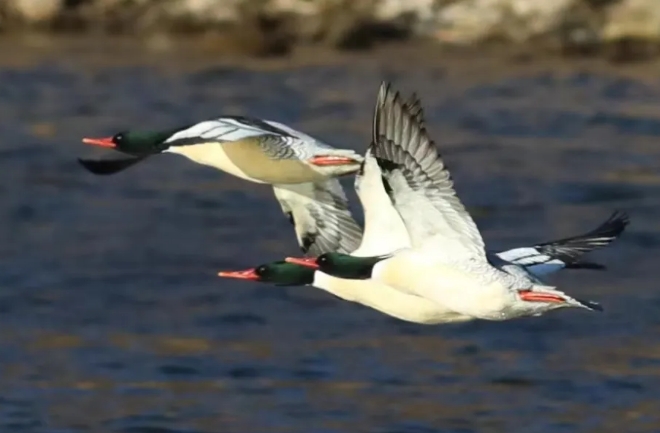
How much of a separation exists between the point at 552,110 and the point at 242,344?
6.60 m

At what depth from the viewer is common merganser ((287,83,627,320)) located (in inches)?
311

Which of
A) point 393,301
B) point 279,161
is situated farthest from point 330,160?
point 393,301

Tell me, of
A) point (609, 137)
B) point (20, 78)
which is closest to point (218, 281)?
point (609, 137)

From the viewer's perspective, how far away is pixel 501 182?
18.0 m

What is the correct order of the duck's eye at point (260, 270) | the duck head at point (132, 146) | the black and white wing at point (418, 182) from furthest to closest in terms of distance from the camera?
1. the duck's eye at point (260, 270)
2. the duck head at point (132, 146)
3. the black and white wing at point (418, 182)

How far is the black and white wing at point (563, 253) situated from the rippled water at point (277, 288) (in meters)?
3.47

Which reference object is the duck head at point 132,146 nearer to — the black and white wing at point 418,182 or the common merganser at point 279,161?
the common merganser at point 279,161

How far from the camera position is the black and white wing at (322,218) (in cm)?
1013

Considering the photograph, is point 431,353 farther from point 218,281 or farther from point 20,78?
point 20,78

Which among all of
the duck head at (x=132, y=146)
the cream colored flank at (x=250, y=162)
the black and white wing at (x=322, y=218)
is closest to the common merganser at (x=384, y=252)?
the cream colored flank at (x=250, y=162)

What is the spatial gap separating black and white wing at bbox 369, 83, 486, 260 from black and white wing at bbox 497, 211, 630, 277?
70 cm

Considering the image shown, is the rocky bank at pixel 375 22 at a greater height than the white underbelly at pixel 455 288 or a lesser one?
greater

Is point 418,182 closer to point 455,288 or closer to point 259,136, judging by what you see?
point 455,288

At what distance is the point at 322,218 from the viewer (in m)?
10.2
